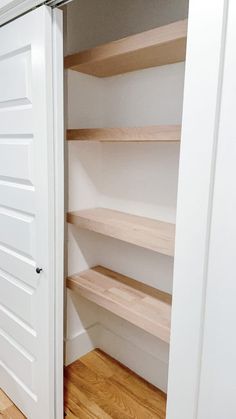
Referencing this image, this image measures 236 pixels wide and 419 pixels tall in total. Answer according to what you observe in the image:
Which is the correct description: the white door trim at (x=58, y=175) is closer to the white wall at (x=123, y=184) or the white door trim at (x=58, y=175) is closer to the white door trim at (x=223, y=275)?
the white wall at (x=123, y=184)

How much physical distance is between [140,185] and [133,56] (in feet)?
2.16

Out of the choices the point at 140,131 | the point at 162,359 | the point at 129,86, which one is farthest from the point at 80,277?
the point at 129,86

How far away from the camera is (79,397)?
5.75 ft

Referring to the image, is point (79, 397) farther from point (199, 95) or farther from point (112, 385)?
point (199, 95)

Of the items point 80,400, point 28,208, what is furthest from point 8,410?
point 28,208

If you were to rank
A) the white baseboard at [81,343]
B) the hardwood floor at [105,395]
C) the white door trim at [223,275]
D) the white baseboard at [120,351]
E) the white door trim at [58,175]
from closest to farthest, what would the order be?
1. the white door trim at [223,275]
2. the white door trim at [58,175]
3. the hardwood floor at [105,395]
4. the white baseboard at [120,351]
5. the white baseboard at [81,343]

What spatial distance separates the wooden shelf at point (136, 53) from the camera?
110 cm

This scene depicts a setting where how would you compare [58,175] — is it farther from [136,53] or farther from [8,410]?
[8,410]

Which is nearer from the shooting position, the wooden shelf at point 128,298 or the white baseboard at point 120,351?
the wooden shelf at point 128,298

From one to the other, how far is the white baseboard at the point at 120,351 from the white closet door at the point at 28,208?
495mm

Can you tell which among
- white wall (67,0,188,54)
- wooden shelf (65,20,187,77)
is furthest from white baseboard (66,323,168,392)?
white wall (67,0,188,54)

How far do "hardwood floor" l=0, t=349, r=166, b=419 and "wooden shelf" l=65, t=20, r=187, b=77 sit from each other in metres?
1.86

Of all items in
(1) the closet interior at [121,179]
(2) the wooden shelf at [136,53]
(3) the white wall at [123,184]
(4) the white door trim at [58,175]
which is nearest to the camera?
(2) the wooden shelf at [136,53]

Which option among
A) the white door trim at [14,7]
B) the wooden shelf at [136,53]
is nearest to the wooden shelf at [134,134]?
the wooden shelf at [136,53]
